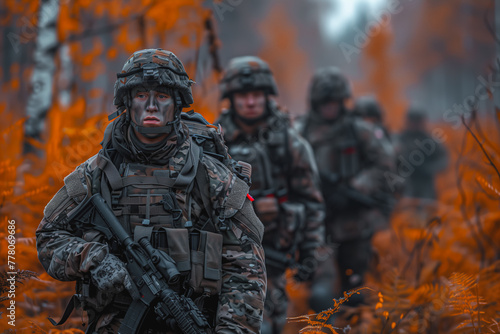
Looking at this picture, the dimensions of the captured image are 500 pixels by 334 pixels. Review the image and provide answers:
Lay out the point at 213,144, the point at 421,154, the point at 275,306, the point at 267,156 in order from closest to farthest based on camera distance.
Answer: the point at 213,144, the point at 275,306, the point at 267,156, the point at 421,154

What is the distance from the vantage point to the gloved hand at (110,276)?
9.30 ft

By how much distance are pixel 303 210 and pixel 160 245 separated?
309cm

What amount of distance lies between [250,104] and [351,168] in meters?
2.60

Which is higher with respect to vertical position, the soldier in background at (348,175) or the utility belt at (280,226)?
the soldier in background at (348,175)

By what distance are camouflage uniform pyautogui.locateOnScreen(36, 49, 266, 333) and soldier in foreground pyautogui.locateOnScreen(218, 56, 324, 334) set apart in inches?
99.4

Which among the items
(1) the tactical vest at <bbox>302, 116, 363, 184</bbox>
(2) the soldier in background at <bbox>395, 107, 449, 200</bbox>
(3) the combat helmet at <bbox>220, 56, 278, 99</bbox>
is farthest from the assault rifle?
(2) the soldier in background at <bbox>395, 107, 449, 200</bbox>

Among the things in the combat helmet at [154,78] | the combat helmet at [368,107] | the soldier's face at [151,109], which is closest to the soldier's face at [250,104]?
the combat helmet at [154,78]

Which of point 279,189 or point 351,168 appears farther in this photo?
point 351,168

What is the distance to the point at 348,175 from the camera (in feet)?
26.7

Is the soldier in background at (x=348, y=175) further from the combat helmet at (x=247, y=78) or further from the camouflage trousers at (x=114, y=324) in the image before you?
the camouflage trousers at (x=114, y=324)

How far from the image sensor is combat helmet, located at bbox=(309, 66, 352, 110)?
27.8ft

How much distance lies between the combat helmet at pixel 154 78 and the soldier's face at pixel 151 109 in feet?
0.09

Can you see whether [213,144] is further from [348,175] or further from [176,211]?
[348,175]

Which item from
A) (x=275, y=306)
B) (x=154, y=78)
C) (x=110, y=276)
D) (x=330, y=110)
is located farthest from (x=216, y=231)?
(x=330, y=110)
